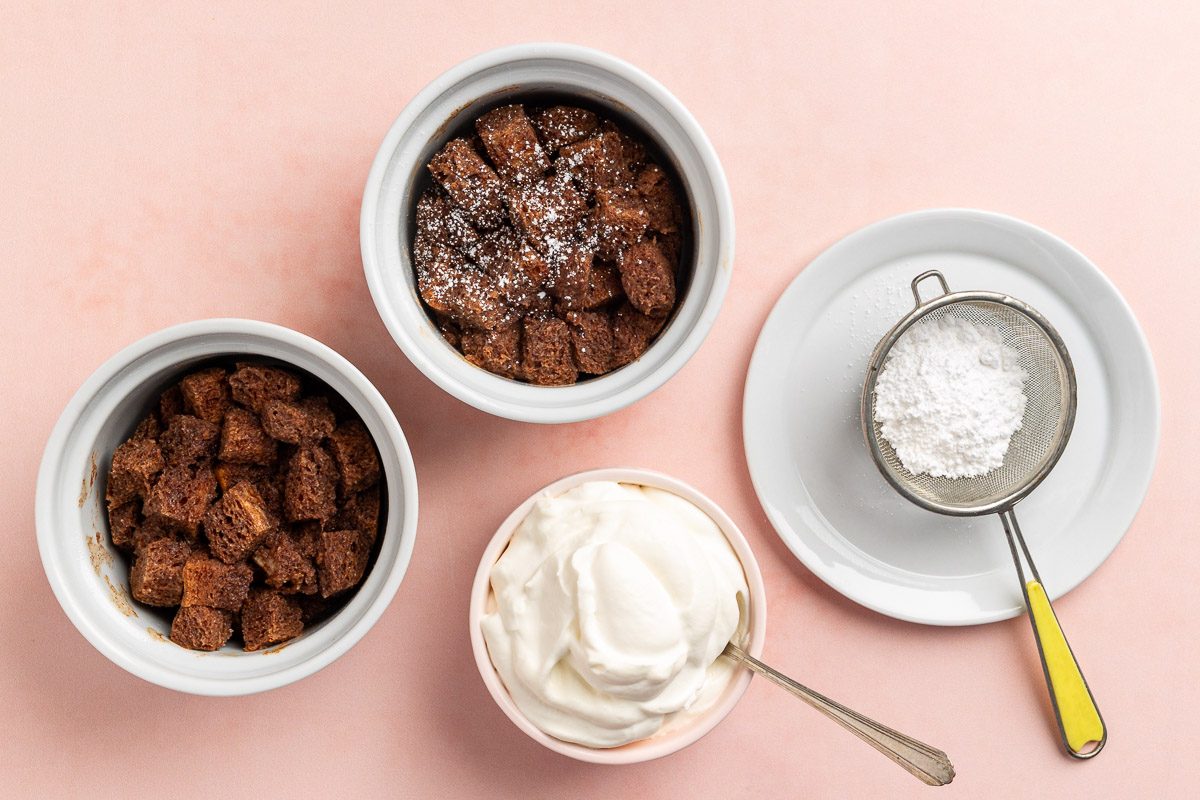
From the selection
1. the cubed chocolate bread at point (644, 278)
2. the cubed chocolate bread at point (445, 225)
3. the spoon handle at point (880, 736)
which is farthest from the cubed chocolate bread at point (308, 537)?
the spoon handle at point (880, 736)

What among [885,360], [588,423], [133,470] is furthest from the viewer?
[588,423]

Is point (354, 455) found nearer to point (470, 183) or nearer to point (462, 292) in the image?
point (462, 292)

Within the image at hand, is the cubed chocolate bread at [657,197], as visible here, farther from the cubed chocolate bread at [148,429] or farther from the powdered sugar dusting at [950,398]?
the cubed chocolate bread at [148,429]

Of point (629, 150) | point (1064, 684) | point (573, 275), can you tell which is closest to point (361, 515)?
point (573, 275)

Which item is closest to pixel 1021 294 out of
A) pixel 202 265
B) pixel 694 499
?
pixel 694 499

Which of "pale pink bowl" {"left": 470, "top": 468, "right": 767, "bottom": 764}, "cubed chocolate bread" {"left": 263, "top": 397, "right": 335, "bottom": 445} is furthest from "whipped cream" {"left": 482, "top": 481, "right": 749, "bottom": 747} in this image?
"cubed chocolate bread" {"left": 263, "top": 397, "right": 335, "bottom": 445}

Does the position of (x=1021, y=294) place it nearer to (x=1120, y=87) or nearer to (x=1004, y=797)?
(x=1120, y=87)

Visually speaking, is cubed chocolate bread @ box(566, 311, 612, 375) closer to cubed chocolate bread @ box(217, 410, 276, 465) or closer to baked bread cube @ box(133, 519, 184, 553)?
cubed chocolate bread @ box(217, 410, 276, 465)
